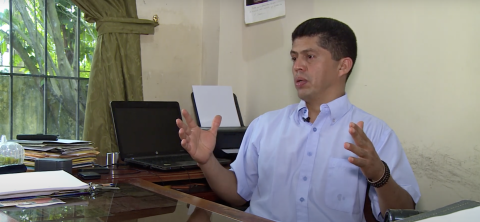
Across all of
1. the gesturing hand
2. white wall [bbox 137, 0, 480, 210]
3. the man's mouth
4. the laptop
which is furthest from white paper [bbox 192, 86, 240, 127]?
the gesturing hand

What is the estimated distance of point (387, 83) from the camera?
2035 mm

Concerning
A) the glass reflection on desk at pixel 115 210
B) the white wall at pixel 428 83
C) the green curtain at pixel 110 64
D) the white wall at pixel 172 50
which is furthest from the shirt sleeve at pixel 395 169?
the white wall at pixel 172 50

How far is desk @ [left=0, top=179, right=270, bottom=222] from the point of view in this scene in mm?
946

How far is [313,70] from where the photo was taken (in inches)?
64.2

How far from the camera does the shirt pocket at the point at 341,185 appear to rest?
4.95 ft

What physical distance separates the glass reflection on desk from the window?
1708 millimetres

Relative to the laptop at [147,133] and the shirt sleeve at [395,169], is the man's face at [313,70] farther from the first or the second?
the laptop at [147,133]

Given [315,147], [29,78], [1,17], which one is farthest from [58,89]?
[315,147]

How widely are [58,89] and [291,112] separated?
1657 millimetres

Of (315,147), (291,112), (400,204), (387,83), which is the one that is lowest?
(400,204)

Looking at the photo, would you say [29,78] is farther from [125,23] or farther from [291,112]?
[291,112]

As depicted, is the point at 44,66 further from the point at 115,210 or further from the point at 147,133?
the point at 115,210

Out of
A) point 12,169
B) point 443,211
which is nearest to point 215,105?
point 12,169

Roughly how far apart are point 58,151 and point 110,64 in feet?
2.99
